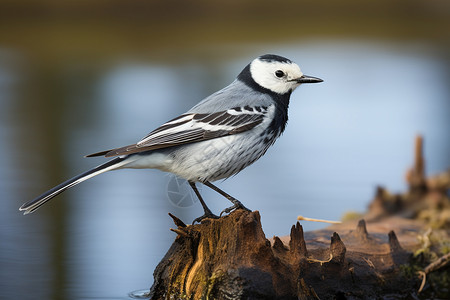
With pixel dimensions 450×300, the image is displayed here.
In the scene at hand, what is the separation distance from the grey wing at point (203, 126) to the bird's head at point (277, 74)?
1.47 ft

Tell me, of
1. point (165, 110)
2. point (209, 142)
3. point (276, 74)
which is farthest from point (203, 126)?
point (165, 110)

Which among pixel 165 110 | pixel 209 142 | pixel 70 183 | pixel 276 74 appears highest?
pixel 165 110

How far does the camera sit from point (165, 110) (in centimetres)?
1518

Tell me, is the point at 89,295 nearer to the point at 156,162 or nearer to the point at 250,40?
the point at 156,162

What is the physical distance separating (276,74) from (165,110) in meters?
8.10

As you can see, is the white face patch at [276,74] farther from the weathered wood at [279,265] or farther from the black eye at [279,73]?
the weathered wood at [279,265]

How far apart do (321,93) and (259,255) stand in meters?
12.2

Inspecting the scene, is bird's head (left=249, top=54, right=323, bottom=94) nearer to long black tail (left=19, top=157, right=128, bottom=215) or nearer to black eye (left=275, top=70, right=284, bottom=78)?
black eye (left=275, top=70, right=284, bottom=78)

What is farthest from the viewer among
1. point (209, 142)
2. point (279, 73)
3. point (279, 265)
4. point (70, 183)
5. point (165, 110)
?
point (165, 110)

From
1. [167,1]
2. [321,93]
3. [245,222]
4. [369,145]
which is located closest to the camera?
[245,222]

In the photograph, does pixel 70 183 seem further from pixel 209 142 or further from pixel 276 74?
pixel 276 74

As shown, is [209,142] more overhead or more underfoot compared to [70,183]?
more overhead

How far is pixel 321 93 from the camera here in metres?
17.8

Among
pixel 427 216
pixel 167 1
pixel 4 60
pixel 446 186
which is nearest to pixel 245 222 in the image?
pixel 427 216
